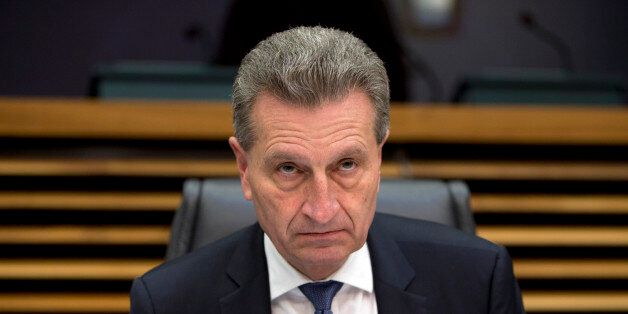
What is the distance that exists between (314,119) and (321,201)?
0.10 meters

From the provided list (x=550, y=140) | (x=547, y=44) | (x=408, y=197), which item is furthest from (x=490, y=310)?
(x=547, y=44)

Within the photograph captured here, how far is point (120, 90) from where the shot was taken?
213 cm

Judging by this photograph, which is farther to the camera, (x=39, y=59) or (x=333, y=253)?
(x=39, y=59)

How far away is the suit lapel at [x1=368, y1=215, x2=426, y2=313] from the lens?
97 centimetres

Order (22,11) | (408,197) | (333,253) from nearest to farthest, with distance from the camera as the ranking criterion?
(333,253) < (408,197) < (22,11)

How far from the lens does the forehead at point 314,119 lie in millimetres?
832

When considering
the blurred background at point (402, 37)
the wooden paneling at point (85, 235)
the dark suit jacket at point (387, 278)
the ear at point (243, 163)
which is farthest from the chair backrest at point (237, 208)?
the blurred background at point (402, 37)

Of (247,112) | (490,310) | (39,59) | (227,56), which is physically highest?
(39,59)

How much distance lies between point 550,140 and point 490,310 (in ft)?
3.37

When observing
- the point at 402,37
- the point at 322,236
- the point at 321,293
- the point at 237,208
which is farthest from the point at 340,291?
the point at 402,37

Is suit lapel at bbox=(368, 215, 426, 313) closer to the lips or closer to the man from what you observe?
the man

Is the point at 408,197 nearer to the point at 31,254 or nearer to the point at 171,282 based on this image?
the point at 171,282

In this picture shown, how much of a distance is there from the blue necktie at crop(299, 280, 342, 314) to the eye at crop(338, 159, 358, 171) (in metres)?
0.18

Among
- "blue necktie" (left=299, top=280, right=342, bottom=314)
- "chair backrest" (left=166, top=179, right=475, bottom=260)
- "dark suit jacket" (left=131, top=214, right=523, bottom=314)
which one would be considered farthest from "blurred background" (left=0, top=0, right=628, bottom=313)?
"blue necktie" (left=299, top=280, right=342, bottom=314)
